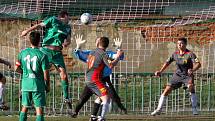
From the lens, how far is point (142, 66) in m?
24.1

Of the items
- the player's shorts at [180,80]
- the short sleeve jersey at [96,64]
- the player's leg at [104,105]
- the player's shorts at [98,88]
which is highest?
the short sleeve jersey at [96,64]

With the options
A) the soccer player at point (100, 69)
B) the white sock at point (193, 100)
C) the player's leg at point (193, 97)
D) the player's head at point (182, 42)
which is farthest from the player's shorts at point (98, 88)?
the white sock at point (193, 100)

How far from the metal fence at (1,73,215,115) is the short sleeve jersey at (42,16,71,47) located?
281 centimetres

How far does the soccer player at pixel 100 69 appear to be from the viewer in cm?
1531

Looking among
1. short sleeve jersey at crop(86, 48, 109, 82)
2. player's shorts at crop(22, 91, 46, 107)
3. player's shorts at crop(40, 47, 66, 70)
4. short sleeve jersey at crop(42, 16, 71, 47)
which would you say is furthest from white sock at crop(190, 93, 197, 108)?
player's shorts at crop(22, 91, 46, 107)

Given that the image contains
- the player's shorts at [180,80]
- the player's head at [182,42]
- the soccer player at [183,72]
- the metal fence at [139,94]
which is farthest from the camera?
the metal fence at [139,94]

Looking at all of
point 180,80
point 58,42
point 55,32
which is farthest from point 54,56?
point 180,80

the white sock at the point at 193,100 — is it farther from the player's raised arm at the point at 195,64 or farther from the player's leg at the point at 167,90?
the player's raised arm at the point at 195,64

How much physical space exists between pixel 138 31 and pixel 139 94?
138 inches

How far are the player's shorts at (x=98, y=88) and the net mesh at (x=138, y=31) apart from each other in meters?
4.06

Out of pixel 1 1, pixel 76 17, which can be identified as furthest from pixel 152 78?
pixel 1 1

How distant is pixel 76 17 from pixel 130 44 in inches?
115

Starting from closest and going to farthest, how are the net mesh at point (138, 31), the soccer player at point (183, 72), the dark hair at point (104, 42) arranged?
the dark hair at point (104, 42) < the soccer player at point (183, 72) < the net mesh at point (138, 31)

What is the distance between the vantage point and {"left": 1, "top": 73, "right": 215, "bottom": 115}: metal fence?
1984 cm
